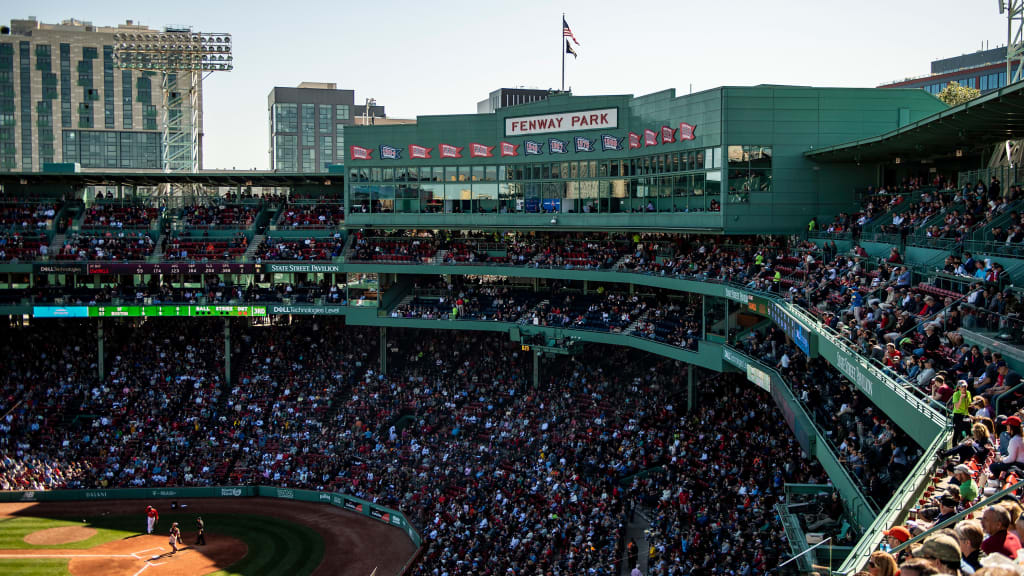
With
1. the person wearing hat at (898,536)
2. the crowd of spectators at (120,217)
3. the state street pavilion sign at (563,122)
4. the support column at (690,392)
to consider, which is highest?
the state street pavilion sign at (563,122)

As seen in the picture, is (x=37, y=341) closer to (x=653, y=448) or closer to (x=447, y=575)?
(x=447, y=575)

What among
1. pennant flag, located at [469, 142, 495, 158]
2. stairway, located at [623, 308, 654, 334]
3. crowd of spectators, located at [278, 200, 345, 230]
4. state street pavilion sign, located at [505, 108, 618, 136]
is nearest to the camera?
stairway, located at [623, 308, 654, 334]

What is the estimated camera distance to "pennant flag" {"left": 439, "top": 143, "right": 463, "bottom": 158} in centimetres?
4534

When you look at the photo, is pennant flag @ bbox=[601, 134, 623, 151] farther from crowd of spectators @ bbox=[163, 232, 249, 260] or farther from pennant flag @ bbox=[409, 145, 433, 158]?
crowd of spectators @ bbox=[163, 232, 249, 260]

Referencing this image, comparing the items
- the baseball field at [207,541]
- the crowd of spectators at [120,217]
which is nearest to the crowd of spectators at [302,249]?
the crowd of spectators at [120,217]

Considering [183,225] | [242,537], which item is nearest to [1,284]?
[183,225]

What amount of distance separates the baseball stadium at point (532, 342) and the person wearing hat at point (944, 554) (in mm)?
4169

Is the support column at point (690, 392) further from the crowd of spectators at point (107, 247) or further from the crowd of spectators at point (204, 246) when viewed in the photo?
the crowd of spectators at point (107, 247)

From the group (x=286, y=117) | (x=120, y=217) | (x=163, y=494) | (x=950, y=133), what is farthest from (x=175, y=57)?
(x=286, y=117)

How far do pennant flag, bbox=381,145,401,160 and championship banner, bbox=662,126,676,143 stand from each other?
15.7m

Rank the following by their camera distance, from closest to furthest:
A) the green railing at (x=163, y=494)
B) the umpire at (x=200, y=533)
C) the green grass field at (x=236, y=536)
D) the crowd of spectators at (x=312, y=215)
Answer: the green grass field at (x=236, y=536)
the umpire at (x=200, y=533)
the green railing at (x=163, y=494)
the crowd of spectators at (x=312, y=215)

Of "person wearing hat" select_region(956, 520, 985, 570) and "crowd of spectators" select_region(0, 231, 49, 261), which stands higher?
"crowd of spectators" select_region(0, 231, 49, 261)

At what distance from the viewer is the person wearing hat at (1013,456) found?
10586 millimetres

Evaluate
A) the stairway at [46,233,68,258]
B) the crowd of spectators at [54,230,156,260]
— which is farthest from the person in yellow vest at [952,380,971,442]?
the stairway at [46,233,68,258]
